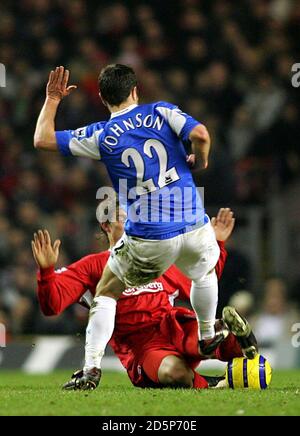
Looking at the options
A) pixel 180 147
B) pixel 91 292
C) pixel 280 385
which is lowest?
pixel 280 385

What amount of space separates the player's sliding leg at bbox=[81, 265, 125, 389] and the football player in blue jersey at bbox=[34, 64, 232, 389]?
3.7 inches

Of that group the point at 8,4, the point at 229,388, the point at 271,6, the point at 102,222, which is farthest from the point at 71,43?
the point at 229,388

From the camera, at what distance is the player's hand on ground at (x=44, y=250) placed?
6508mm

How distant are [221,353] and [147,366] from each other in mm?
496

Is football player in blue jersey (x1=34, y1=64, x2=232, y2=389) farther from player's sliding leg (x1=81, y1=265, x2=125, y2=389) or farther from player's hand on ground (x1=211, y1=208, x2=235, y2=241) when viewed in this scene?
player's hand on ground (x1=211, y1=208, x2=235, y2=241)

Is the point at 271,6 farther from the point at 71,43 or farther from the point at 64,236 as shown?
the point at 64,236

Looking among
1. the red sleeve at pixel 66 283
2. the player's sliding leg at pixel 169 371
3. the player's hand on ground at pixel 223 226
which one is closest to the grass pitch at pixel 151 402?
the player's sliding leg at pixel 169 371

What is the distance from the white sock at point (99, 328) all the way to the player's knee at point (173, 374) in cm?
41

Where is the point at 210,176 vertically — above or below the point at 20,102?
below

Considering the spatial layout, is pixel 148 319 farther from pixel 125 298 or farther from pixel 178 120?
pixel 178 120

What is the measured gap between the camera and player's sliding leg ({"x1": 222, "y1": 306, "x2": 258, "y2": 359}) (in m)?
6.46

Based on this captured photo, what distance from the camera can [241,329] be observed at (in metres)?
6.50

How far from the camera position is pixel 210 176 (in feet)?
39.3

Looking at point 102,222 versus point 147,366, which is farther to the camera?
point 102,222
